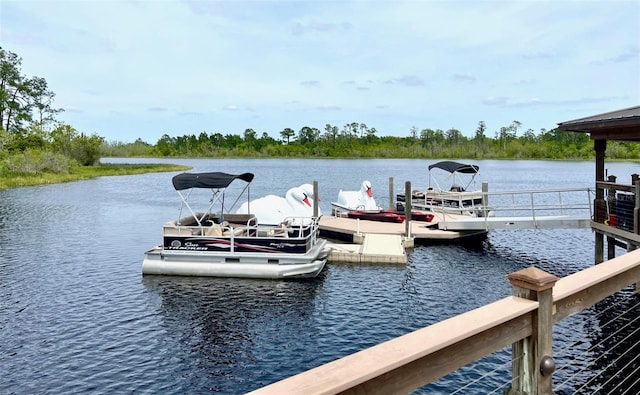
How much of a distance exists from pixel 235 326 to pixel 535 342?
934cm

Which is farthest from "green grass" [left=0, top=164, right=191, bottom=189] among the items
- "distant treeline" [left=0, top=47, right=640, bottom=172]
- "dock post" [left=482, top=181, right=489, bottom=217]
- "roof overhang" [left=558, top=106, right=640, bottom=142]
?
"roof overhang" [left=558, top=106, right=640, bottom=142]

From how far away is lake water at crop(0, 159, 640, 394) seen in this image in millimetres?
8648

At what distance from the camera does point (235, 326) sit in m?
11.0

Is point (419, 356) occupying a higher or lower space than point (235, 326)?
higher

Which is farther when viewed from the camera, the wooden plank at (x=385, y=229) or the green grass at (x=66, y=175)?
the green grass at (x=66, y=175)

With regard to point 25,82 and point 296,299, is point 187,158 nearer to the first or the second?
point 25,82

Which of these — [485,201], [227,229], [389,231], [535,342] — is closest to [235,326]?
[227,229]

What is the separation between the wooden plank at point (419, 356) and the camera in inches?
61.9

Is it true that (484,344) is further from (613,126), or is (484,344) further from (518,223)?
(518,223)

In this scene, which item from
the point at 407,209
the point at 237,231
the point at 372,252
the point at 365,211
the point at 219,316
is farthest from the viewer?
the point at 365,211

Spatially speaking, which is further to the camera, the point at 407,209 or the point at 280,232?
the point at 407,209

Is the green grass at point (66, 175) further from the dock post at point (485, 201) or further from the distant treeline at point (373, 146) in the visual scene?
the distant treeline at point (373, 146)

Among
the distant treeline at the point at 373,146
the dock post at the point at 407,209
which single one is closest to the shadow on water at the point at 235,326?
the dock post at the point at 407,209

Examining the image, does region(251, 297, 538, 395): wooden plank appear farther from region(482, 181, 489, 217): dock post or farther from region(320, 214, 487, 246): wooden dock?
region(320, 214, 487, 246): wooden dock
